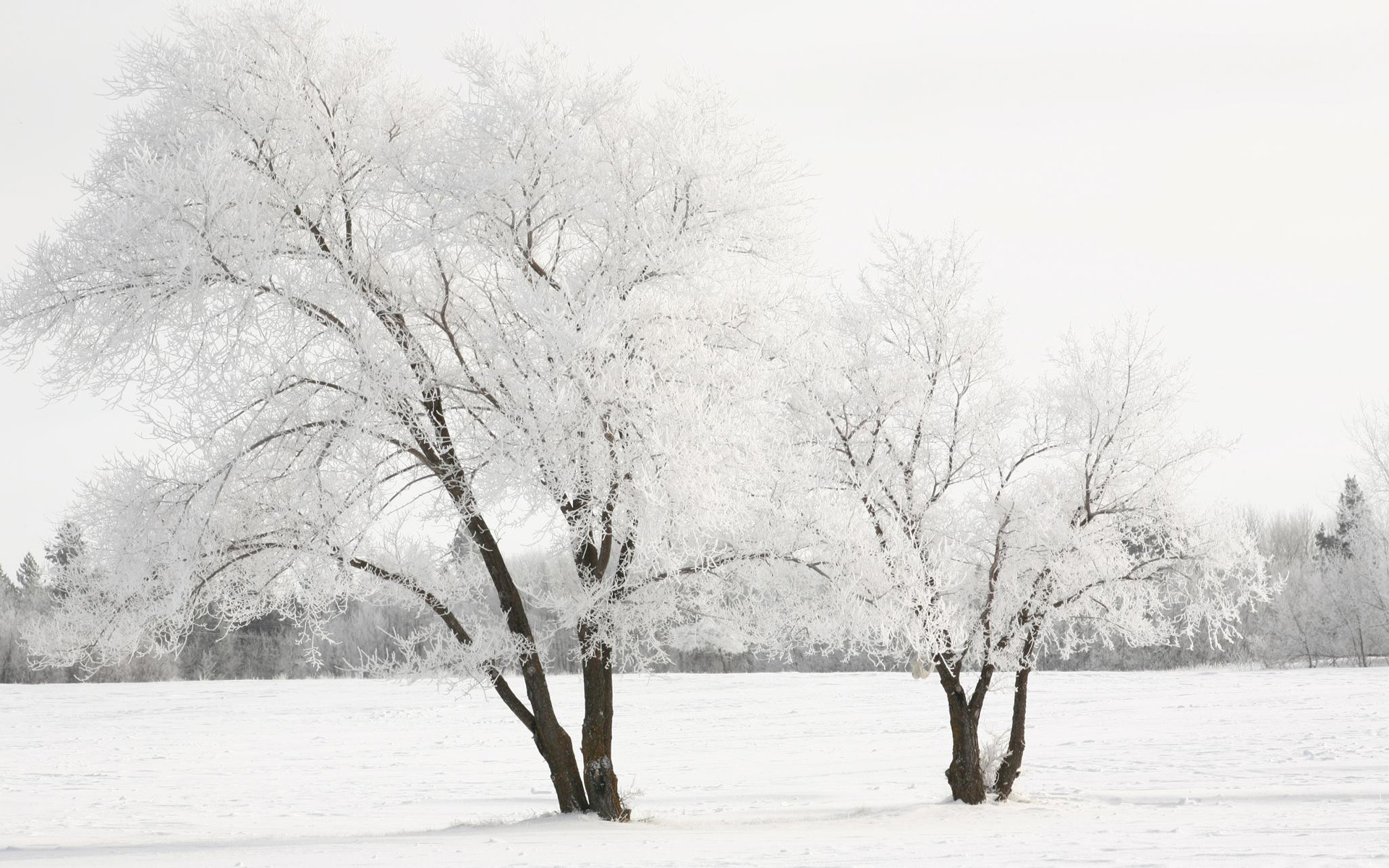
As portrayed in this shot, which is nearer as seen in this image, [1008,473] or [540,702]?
[540,702]

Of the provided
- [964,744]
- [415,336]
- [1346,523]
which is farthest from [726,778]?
[1346,523]

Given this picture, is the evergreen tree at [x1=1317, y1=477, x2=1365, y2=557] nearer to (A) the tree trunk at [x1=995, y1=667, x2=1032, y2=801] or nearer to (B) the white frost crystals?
(A) the tree trunk at [x1=995, y1=667, x2=1032, y2=801]

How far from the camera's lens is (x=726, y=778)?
21562mm

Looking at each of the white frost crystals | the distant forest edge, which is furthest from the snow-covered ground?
the distant forest edge

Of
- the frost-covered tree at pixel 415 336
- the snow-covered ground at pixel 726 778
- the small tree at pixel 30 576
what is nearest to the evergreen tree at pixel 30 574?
the small tree at pixel 30 576

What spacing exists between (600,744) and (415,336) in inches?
205

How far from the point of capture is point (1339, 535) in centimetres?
6050

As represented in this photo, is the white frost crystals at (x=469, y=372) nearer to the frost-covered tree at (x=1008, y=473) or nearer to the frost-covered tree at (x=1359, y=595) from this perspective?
the frost-covered tree at (x=1008, y=473)

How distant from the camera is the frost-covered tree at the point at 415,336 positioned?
11.0 metres

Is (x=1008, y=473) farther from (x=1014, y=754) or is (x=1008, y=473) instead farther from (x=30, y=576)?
(x=30, y=576)

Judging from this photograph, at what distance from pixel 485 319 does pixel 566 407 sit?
240 centimetres

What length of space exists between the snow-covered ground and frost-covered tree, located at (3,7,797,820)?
239 centimetres

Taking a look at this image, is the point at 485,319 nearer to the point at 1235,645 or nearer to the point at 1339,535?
the point at 1235,645

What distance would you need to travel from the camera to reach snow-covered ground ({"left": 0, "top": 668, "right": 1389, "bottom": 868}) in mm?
10766
